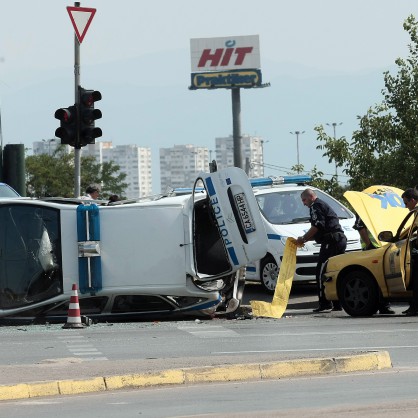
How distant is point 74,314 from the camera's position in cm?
1802

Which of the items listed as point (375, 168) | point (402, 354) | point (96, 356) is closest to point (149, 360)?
point (96, 356)

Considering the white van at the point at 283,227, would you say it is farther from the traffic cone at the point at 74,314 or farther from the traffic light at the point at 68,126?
the traffic cone at the point at 74,314

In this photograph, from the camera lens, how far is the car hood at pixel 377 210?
19.6 m

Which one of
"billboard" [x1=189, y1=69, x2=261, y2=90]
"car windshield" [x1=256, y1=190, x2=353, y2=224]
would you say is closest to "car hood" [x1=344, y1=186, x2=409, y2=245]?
"car windshield" [x1=256, y1=190, x2=353, y2=224]

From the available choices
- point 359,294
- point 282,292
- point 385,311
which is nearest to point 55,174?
point 282,292

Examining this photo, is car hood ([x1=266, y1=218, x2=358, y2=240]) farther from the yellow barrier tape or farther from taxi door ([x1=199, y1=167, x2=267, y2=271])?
taxi door ([x1=199, y1=167, x2=267, y2=271])

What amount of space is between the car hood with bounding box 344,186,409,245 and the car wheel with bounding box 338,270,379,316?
0.94 m

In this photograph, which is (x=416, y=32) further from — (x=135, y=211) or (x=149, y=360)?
(x=149, y=360)

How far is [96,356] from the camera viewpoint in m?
14.3

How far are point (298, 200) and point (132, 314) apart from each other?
5376 mm

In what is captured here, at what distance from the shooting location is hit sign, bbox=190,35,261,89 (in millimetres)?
120688

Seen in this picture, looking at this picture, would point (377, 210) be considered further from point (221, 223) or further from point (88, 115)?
point (88, 115)

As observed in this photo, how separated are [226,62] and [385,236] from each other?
104506 mm

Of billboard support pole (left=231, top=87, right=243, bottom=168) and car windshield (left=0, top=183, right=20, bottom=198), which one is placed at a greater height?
billboard support pole (left=231, top=87, right=243, bottom=168)
